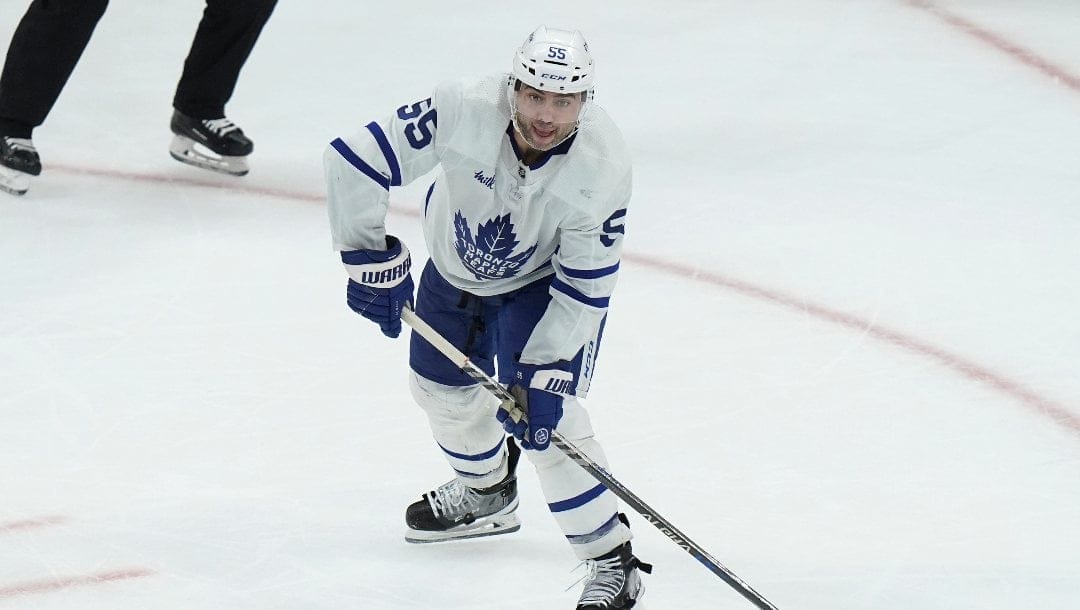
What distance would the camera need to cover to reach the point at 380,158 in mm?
2449

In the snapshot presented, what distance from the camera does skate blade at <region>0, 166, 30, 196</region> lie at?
14.2 feet

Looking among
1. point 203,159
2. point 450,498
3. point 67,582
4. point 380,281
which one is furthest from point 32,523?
point 203,159

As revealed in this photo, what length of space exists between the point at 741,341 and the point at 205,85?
6.26 feet

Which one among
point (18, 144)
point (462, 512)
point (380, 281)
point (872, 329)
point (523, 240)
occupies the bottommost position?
point (18, 144)

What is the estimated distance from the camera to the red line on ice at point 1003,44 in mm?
5238

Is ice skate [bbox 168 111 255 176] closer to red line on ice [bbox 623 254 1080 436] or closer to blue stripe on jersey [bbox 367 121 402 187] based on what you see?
red line on ice [bbox 623 254 1080 436]

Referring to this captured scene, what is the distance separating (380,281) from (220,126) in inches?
85.8

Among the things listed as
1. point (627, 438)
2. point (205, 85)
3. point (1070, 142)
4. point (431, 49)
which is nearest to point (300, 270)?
point (205, 85)

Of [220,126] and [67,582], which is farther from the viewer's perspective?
[220,126]

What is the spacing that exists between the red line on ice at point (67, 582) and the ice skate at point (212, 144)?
2.03m

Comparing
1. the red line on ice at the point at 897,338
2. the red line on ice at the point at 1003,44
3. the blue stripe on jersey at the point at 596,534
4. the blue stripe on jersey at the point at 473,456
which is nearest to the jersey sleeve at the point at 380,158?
the blue stripe on jersey at the point at 473,456

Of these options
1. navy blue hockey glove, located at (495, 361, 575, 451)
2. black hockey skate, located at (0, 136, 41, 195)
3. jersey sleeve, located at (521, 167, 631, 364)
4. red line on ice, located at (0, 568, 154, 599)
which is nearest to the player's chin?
jersey sleeve, located at (521, 167, 631, 364)

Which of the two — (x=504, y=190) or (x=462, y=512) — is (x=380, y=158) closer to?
(x=504, y=190)

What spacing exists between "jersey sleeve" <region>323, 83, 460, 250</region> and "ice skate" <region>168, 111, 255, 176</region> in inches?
82.3
